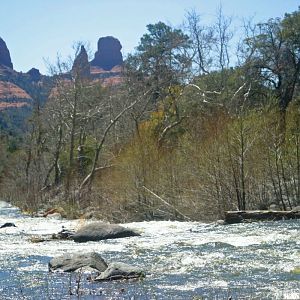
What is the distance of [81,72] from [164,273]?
88.9ft

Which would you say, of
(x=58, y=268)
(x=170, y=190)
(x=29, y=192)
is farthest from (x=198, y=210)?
(x=29, y=192)

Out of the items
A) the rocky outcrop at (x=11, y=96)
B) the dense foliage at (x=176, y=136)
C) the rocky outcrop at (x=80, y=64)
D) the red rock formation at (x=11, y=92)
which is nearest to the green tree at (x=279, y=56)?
the dense foliage at (x=176, y=136)

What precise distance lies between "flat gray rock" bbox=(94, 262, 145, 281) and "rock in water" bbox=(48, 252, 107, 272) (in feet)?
2.71

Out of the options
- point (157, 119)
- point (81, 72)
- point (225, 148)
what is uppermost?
point (81, 72)

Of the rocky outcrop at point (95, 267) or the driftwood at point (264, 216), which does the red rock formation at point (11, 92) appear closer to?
the driftwood at point (264, 216)

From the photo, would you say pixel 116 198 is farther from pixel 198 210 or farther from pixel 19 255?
pixel 19 255

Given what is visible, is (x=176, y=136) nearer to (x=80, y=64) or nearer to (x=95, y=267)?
(x=80, y=64)

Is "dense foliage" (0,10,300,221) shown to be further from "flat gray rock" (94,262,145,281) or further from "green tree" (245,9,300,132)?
"flat gray rock" (94,262,145,281)

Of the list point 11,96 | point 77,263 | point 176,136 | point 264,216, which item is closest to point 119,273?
point 77,263

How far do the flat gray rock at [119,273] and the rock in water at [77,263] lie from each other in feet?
2.71

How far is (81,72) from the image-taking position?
36562mm

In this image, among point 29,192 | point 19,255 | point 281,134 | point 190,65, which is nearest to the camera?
point 19,255

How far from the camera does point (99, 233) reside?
16734mm

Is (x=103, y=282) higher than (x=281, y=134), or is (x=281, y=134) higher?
(x=281, y=134)
